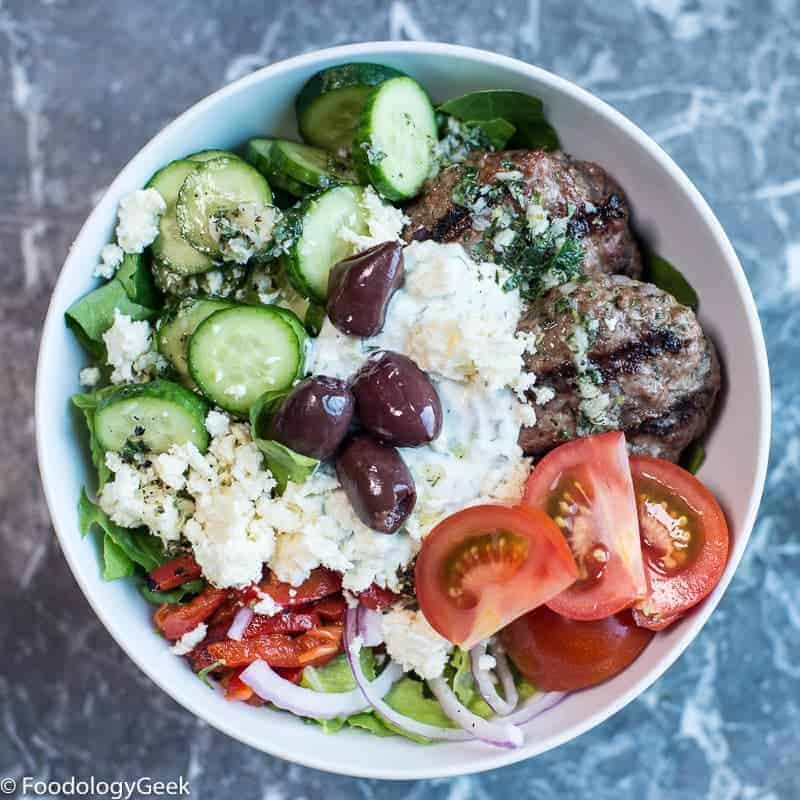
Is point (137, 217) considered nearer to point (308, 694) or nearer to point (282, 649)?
point (282, 649)

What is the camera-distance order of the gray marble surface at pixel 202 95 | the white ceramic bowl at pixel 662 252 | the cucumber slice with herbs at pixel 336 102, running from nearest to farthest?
the white ceramic bowl at pixel 662 252, the cucumber slice with herbs at pixel 336 102, the gray marble surface at pixel 202 95

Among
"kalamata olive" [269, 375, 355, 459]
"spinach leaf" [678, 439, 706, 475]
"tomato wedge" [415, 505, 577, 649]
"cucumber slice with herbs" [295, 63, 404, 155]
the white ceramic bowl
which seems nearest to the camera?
"kalamata olive" [269, 375, 355, 459]

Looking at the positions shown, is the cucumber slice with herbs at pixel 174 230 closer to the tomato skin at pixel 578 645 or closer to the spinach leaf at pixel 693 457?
the tomato skin at pixel 578 645

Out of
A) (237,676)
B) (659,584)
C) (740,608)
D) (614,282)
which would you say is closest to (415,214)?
(614,282)

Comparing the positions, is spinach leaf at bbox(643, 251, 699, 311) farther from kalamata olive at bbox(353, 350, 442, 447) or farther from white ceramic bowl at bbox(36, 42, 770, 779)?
kalamata olive at bbox(353, 350, 442, 447)

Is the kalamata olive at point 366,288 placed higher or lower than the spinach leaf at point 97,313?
higher

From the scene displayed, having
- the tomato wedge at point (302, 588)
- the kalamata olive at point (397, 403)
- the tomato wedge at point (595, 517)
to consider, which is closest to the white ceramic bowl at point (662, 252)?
the tomato wedge at point (595, 517)

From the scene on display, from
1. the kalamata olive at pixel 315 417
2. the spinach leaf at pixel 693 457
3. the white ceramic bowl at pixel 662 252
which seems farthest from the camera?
the spinach leaf at pixel 693 457

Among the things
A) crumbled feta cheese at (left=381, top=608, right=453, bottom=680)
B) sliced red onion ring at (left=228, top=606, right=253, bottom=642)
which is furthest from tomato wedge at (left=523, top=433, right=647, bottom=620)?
sliced red onion ring at (left=228, top=606, right=253, bottom=642)
